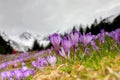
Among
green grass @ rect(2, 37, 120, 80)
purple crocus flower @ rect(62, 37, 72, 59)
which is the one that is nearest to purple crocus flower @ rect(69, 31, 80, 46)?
purple crocus flower @ rect(62, 37, 72, 59)

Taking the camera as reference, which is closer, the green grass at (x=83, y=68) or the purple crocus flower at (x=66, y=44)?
the green grass at (x=83, y=68)

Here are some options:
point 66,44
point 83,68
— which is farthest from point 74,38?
point 83,68

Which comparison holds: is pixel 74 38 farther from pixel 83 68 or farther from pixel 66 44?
pixel 83 68

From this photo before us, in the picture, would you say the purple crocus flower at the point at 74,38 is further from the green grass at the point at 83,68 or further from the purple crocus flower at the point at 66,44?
the green grass at the point at 83,68

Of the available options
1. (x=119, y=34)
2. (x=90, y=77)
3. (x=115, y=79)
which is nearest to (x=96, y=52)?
(x=119, y=34)

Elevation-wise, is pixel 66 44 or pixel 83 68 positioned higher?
pixel 66 44

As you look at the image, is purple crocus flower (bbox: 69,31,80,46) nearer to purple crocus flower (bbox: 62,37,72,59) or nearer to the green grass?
purple crocus flower (bbox: 62,37,72,59)

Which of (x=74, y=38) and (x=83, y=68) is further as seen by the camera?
(x=74, y=38)

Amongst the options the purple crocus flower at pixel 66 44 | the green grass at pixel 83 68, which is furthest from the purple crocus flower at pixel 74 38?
the green grass at pixel 83 68

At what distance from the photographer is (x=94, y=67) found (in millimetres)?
3973

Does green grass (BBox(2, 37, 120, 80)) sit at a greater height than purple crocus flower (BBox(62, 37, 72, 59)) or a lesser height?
lesser

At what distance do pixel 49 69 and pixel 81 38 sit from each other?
68 cm

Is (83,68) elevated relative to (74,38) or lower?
lower

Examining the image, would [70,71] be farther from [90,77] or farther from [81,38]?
[90,77]
